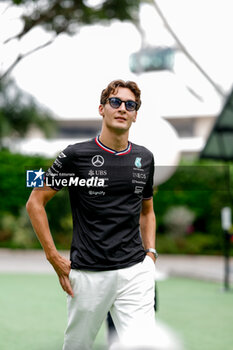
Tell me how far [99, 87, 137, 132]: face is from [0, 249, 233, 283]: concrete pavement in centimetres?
647

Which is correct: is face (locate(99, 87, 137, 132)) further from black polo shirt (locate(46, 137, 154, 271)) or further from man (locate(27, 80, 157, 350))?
black polo shirt (locate(46, 137, 154, 271))

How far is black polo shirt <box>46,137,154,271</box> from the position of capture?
2506 millimetres

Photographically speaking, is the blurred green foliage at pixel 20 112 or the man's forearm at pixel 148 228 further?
the blurred green foliage at pixel 20 112

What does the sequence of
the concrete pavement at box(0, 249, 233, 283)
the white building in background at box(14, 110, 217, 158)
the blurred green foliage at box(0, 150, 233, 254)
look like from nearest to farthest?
1. the concrete pavement at box(0, 249, 233, 283)
2. the blurred green foliage at box(0, 150, 233, 254)
3. the white building in background at box(14, 110, 217, 158)

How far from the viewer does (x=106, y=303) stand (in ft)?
8.43

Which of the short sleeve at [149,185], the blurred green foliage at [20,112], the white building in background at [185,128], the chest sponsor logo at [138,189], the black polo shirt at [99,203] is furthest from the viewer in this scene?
the white building in background at [185,128]

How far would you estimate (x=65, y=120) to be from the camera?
5169cm

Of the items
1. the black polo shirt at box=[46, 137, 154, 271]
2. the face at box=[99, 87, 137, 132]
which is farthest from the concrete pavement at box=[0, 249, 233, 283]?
the face at box=[99, 87, 137, 132]

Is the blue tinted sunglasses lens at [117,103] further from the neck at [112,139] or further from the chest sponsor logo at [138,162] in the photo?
the chest sponsor logo at [138,162]

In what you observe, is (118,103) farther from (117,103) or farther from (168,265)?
(168,265)

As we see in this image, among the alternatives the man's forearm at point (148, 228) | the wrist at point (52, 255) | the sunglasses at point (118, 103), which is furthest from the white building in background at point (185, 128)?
the wrist at point (52, 255)

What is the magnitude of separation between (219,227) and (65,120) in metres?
38.8

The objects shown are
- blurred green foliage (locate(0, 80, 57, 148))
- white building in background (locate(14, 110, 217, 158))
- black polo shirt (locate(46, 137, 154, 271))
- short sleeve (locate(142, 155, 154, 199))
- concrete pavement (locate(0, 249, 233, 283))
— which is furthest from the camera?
white building in background (locate(14, 110, 217, 158))

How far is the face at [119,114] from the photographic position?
2537 mm
